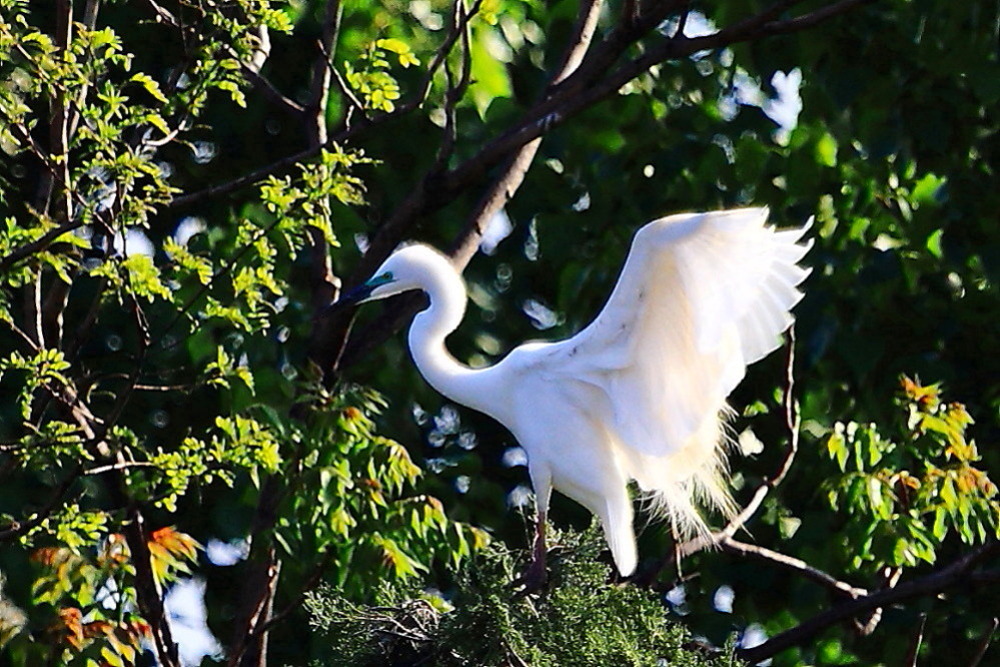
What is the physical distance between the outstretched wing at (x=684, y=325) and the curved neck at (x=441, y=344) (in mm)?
316

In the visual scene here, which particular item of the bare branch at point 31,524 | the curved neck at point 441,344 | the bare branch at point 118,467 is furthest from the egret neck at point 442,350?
the bare branch at point 31,524

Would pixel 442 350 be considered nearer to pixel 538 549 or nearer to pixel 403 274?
pixel 403 274

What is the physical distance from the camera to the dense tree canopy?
4211mm

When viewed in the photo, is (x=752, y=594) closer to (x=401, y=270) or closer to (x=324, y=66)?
(x=401, y=270)

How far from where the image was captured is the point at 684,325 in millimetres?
4562

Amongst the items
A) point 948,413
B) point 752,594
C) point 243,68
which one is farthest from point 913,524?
point 243,68

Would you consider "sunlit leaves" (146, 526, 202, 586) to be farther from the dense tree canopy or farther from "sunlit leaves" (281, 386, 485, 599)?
"sunlit leaves" (281, 386, 485, 599)

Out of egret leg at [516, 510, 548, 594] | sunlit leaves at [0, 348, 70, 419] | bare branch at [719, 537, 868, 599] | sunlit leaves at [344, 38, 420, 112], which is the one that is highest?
sunlit leaves at [344, 38, 420, 112]

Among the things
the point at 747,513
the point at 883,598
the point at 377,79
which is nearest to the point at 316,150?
the point at 377,79

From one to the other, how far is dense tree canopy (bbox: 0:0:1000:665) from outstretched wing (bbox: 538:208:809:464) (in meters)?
0.33

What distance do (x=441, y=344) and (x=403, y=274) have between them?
0.27m

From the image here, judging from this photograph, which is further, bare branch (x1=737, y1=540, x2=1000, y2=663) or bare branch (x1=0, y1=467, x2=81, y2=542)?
bare branch (x1=737, y1=540, x2=1000, y2=663)

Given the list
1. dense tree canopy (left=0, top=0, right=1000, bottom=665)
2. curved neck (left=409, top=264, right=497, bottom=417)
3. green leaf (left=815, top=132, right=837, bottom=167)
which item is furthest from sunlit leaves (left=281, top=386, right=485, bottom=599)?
green leaf (left=815, top=132, right=837, bottom=167)

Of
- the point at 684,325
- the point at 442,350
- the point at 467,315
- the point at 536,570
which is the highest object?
the point at 684,325
